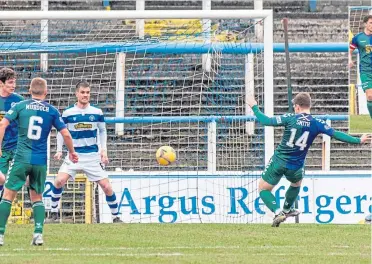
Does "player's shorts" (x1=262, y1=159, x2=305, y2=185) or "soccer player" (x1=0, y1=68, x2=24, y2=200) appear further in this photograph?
"player's shorts" (x1=262, y1=159, x2=305, y2=185)

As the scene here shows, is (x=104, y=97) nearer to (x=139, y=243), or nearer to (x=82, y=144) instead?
(x=82, y=144)

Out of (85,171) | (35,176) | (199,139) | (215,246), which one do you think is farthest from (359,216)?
(35,176)

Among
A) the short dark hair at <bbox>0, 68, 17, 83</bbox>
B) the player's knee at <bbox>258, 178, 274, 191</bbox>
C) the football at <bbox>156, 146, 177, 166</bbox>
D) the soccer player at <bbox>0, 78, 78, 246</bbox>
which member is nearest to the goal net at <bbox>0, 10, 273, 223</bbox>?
the football at <bbox>156, 146, 177, 166</bbox>

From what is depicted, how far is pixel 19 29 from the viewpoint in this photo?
20.3 meters

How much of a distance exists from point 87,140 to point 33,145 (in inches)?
133

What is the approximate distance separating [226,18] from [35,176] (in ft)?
17.7

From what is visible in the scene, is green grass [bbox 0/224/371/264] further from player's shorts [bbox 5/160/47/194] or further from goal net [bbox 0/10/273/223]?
goal net [bbox 0/10/273/223]

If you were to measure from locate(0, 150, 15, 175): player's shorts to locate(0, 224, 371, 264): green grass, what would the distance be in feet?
2.49

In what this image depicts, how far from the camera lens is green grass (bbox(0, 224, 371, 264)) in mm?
11625

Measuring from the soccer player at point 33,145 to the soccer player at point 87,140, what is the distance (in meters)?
3.08

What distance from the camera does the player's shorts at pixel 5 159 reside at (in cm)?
1479

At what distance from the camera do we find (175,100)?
19641 millimetres

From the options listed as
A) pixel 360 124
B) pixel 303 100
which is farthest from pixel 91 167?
pixel 360 124

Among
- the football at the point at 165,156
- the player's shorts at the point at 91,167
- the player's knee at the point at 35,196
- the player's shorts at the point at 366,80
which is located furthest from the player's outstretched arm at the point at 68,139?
the player's shorts at the point at 366,80
